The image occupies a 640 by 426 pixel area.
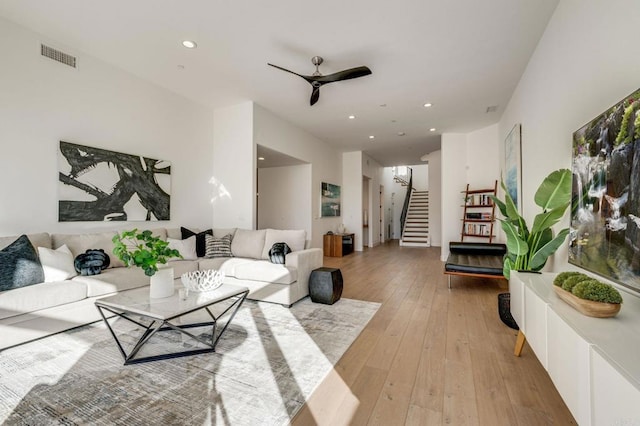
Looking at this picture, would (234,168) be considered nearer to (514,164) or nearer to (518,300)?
(518,300)

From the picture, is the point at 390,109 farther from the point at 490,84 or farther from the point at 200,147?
the point at 200,147

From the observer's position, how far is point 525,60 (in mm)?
3746

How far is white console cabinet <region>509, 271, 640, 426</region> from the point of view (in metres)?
0.89

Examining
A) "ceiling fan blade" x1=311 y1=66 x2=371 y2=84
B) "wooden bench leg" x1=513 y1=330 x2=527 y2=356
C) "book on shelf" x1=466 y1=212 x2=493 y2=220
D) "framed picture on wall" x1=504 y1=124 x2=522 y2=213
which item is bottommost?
"wooden bench leg" x1=513 y1=330 x2=527 y2=356

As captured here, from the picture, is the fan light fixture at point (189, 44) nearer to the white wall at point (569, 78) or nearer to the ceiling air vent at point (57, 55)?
the ceiling air vent at point (57, 55)

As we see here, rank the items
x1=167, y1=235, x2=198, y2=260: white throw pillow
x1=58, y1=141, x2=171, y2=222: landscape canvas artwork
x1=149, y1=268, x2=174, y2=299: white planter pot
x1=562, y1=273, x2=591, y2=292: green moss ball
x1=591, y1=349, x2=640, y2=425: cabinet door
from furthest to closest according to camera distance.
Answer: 1. x1=167, y1=235, x2=198, y2=260: white throw pillow
2. x1=58, y1=141, x2=171, y2=222: landscape canvas artwork
3. x1=149, y1=268, x2=174, y2=299: white planter pot
4. x1=562, y1=273, x2=591, y2=292: green moss ball
5. x1=591, y1=349, x2=640, y2=425: cabinet door

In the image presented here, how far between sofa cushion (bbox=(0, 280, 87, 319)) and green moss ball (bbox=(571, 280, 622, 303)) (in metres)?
4.07

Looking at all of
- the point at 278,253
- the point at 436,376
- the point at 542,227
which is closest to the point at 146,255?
the point at 278,253

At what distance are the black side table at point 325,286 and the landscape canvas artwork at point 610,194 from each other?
246 centimetres

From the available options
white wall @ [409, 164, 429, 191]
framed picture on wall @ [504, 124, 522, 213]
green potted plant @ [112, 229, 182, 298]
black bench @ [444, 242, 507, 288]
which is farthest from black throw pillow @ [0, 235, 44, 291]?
white wall @ [409, 164, 429, 191]

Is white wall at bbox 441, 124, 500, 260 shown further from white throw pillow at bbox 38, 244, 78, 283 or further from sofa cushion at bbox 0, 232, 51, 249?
sofa cushion at bbox 0, 232, 51, 249

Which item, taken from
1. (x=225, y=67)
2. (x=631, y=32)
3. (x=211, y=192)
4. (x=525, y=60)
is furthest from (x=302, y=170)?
(x=631, y=32)

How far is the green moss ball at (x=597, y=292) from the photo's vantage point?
1.34 meters

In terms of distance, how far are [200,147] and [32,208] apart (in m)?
2.66
